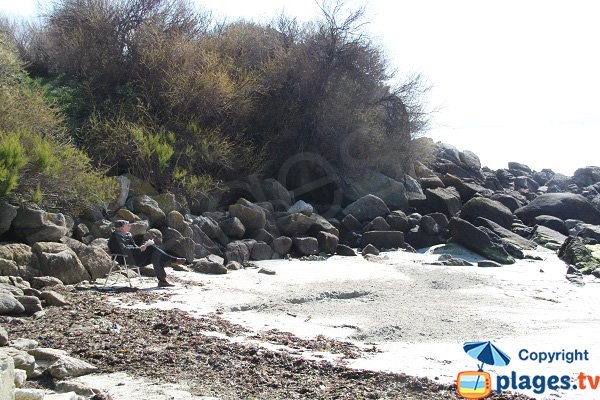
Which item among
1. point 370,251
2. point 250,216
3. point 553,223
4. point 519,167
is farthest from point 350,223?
point 519,167

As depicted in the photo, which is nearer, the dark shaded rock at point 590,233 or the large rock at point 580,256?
the large rock at point 580,256

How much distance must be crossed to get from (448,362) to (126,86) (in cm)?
1361

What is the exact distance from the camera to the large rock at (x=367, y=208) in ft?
61.9

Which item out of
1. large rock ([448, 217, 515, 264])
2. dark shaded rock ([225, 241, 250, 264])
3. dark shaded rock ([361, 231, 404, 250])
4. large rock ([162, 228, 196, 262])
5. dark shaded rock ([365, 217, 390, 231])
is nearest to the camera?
large rock ([162, 228, 196, 262])

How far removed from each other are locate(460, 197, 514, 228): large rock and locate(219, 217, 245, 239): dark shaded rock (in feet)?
24.1

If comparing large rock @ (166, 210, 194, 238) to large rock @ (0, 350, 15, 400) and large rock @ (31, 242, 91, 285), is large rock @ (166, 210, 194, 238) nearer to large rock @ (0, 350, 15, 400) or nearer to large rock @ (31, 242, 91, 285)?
large rock @ (31, 242, 91, 285)

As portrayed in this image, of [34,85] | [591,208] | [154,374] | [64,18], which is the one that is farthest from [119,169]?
[591,208]

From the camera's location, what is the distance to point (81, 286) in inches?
413

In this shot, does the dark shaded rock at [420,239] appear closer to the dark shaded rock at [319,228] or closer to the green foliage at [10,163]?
the dark shaded rock at [319,228]

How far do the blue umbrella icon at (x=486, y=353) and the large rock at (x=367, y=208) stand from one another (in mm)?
11077

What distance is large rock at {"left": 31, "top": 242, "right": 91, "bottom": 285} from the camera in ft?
34.7

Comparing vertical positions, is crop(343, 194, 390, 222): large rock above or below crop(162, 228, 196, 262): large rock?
above

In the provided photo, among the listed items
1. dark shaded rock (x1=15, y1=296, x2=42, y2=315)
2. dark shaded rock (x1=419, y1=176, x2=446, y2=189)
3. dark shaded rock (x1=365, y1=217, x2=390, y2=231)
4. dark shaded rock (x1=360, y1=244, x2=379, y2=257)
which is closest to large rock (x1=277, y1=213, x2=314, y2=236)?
dark shaded rock (x1=360, y1=244, x2=379, y2=257)

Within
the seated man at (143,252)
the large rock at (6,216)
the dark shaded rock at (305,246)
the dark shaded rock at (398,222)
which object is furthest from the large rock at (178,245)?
→ the dark shaded rock at (398,222)
